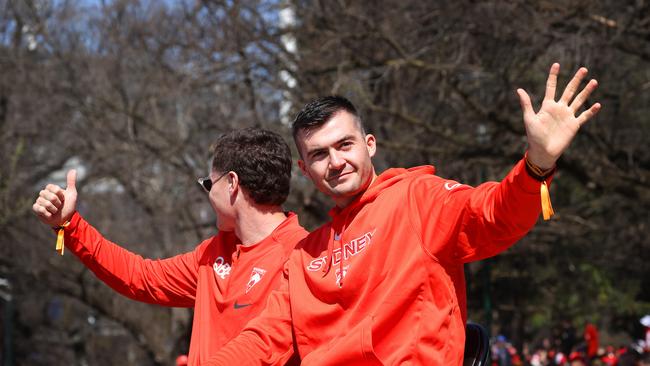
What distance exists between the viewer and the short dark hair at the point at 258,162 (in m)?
4.71

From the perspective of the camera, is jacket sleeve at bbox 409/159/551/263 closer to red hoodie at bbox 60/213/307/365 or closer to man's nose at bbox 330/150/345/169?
man's nose at bbox 330/150/345/169

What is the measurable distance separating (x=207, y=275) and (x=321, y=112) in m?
1.29

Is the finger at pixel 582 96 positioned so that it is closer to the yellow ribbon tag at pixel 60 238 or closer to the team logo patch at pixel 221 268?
the team logo patch at pixel 221 268

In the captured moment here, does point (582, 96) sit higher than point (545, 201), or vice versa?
point (582, 96)

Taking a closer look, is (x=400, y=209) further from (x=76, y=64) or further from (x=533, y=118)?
(x=76, y=64)

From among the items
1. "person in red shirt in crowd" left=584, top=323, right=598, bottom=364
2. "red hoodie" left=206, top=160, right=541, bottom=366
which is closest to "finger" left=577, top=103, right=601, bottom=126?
"red hoodie" left=206, top=160, right=541, bottom=366

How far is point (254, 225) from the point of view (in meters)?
4.76

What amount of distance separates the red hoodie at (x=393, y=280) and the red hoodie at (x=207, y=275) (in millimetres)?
291

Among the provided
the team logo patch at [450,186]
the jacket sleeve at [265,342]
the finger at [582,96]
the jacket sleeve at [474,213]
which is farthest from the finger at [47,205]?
the finger at [582,96]

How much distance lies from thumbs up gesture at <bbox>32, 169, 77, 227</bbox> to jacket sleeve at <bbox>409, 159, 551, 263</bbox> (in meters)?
1.81

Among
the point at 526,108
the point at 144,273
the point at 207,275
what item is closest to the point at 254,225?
the point at 207,275

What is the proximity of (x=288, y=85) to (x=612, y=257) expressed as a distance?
12.8 m

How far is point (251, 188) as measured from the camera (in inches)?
186

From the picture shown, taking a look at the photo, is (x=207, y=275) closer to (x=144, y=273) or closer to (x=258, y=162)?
(x=144, y=273)
